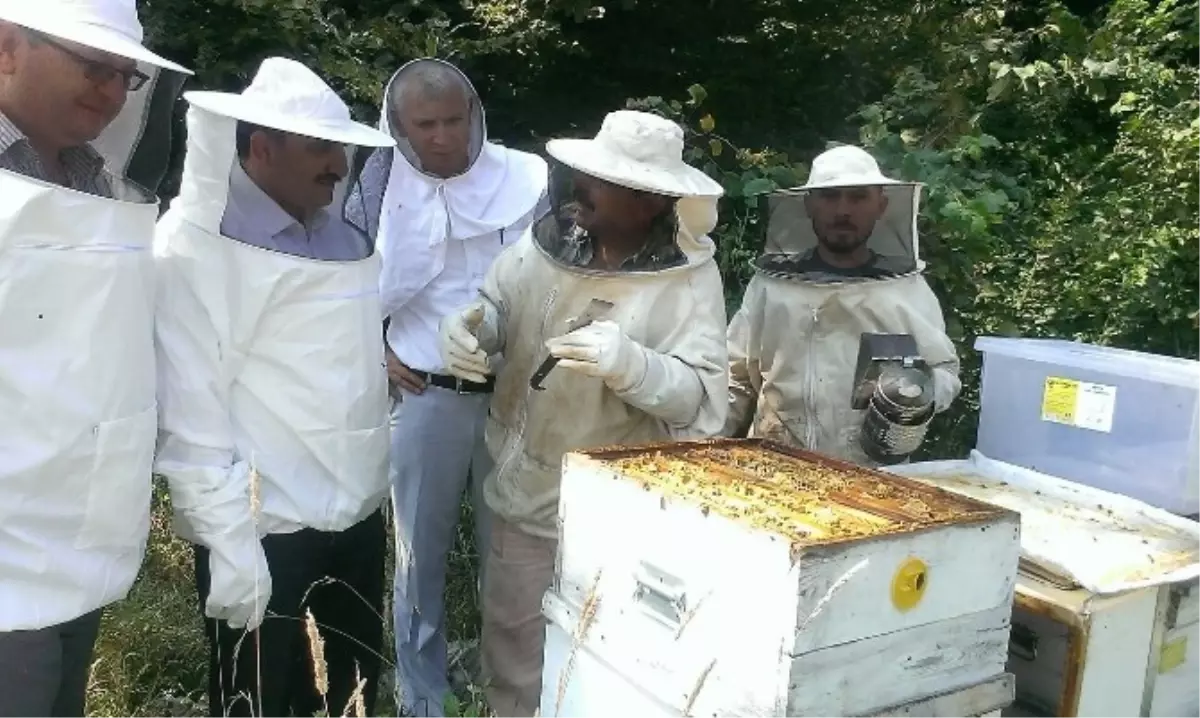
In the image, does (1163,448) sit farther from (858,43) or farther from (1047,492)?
(858,43)

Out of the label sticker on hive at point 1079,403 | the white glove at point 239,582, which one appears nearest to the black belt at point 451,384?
the white glove at point 239,582

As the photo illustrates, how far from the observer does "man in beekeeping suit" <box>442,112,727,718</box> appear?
2.59 metres

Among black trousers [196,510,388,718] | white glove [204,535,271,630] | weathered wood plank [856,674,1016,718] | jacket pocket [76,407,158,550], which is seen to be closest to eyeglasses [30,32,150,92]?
jacket pocket [76,407,158,550]

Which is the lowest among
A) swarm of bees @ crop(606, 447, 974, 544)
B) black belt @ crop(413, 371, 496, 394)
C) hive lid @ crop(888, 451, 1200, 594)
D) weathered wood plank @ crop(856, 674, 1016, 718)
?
weathered wood plank @ crop(856, 674, 1016, 718)

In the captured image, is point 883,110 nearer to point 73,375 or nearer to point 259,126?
point 259,126

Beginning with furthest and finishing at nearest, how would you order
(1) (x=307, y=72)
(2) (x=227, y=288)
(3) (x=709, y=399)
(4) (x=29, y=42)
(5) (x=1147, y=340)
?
1. (5) (x=1147, y=340)
2. (3) (x=709, y=399)
3. (1) (x=307, y=72)
4. (2) (x=227, y=288)
5. (4) (x=29, y=42)

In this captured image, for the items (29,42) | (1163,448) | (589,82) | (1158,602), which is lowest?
(1158,602)

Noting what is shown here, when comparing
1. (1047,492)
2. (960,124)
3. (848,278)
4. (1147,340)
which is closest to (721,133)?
(960,124)

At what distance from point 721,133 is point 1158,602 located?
16.1 feet

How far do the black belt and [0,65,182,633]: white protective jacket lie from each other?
128 cm

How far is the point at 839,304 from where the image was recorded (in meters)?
3.02

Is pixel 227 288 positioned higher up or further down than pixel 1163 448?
higher up

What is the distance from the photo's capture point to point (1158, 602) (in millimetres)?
2209

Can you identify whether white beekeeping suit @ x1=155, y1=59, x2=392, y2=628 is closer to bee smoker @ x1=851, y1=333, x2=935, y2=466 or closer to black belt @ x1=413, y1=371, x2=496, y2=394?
black belt @ x1=413, y1=371, x2=496, y2=394
